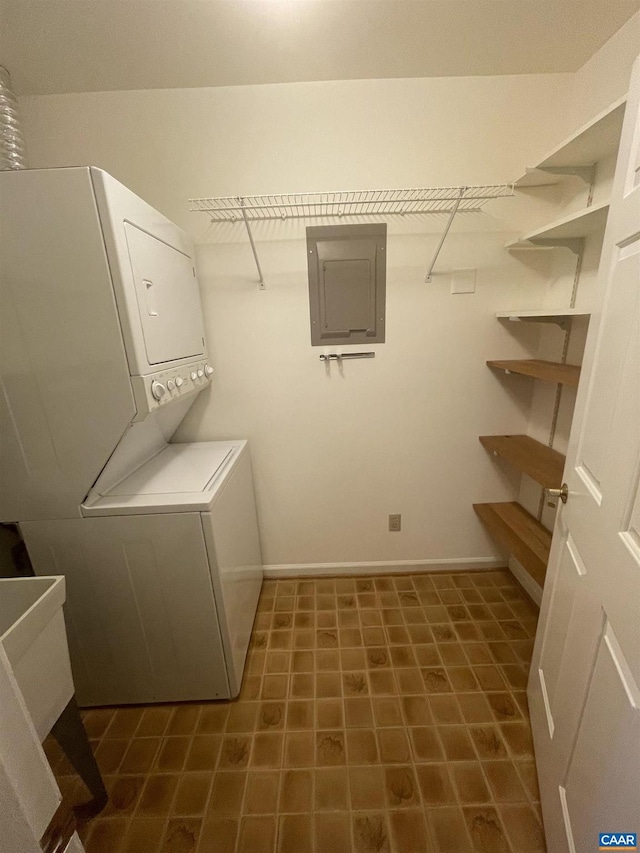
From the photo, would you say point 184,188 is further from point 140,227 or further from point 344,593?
point 344,593

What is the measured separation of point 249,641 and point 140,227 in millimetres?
1924

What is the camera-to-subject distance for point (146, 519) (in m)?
1.25

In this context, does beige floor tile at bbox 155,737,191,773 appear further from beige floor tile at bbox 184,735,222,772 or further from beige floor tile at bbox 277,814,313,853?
beige floor tile at bbox 277,814,313,853

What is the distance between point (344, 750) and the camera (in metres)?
1.30

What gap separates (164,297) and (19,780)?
1.32m

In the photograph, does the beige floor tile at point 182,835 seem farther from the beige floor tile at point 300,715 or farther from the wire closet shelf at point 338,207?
the wire closet shelf at point 338,207

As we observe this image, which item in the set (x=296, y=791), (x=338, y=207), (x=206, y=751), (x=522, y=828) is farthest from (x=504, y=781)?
(x=338, y=207)

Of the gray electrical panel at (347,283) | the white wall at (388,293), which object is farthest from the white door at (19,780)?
the gray electrical panel at (347,283)

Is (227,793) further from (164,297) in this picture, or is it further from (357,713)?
(164,297)

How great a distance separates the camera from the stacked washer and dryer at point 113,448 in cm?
104

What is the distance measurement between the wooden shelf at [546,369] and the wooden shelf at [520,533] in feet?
2.73

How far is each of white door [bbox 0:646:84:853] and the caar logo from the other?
3.29 ft

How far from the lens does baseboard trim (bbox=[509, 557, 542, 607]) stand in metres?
1.92

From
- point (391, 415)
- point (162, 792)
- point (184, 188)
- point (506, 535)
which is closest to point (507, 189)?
point (391, 415)
